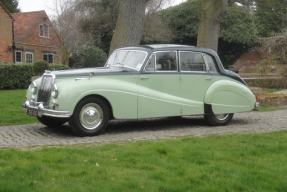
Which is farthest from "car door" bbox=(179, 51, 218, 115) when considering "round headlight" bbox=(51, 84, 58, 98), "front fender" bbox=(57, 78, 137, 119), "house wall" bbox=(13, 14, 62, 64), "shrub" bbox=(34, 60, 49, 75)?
"house wall" bbox=(13, 14, 62, 64)

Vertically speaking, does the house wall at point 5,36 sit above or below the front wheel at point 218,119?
above

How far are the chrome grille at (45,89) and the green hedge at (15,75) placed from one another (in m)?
12.1

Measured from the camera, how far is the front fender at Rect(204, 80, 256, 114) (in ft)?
26.3

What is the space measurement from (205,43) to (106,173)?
10.6m

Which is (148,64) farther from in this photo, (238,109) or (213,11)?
(213,11)

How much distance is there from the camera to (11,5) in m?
46.2

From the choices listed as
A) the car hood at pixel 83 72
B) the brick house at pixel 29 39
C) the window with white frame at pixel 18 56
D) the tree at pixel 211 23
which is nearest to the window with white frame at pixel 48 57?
the brick house at pixel 29 39

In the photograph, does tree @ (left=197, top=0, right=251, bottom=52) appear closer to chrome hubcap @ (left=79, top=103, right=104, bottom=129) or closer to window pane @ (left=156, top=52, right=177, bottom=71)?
window pane @ (left=156, top=52, right=177, bottom=71)

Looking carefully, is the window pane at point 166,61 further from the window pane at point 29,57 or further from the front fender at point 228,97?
the window pane at point 29,57

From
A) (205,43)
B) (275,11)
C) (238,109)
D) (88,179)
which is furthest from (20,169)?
(275,11)

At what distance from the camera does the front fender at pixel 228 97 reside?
8.02 metres

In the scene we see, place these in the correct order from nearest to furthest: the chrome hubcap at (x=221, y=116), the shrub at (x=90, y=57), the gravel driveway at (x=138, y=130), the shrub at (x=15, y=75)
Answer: the gravel driveway at (x=138, y=130) < the chrome hubcap at (x=221, y=116) < the shrub at (x=15, y=75) < the shrub at (x=90, y=57)

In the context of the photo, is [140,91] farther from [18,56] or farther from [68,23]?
[18,56]

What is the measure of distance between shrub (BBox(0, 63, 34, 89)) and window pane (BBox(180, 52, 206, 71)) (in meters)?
13.0
